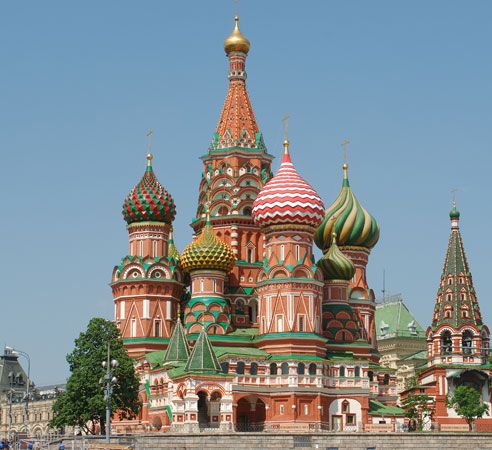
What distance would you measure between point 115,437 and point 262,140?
100 ft

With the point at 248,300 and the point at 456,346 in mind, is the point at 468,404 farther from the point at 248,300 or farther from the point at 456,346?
the point at 248,300

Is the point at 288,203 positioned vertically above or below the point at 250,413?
above

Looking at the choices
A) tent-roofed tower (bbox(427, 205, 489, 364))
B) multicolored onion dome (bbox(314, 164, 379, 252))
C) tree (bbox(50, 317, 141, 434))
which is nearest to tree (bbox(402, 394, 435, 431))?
tent-roofed tower (bbox(427, 205, 489, 364))

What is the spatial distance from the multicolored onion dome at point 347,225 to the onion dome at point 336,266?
4.70 m

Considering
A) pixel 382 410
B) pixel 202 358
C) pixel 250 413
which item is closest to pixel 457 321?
pixel 382 410

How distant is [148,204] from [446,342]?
2424 centimetres

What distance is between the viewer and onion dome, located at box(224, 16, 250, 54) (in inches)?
3159

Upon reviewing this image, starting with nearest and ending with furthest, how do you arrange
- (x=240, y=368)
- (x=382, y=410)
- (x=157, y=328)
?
(x=240, y=368), (x=382, y=410), (x=157, y=328)

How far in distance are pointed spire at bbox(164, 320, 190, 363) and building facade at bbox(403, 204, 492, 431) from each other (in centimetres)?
2063

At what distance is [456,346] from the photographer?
79.6 meters

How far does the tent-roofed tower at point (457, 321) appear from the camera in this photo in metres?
79.6

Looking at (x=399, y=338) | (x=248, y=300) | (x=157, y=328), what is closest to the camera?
(x=157, y=328)

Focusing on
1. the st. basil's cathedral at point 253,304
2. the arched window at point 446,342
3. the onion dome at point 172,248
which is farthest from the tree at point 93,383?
the arched window at point 446,342

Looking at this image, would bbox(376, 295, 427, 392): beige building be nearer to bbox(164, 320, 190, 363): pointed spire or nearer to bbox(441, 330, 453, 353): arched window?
bbox(441, 330, 453, 353): arched window
